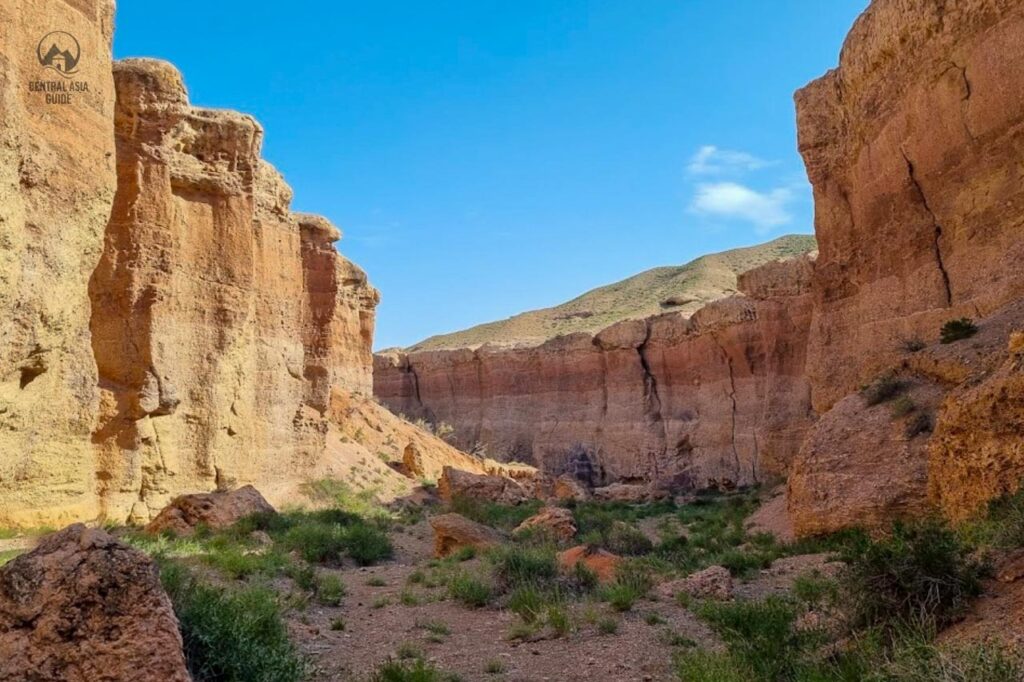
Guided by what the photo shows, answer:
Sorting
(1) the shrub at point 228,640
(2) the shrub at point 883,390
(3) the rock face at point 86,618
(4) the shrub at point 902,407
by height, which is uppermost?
(2) the shrub at point 883,390

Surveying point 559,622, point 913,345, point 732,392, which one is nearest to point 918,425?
point 913,345

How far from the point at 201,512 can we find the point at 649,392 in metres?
25.5

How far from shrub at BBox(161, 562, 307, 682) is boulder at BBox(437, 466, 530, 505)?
1594cm

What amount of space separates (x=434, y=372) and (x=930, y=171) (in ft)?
122

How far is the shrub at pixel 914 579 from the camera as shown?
14.9 ft

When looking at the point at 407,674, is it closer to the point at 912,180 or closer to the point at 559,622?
the point at 559,622

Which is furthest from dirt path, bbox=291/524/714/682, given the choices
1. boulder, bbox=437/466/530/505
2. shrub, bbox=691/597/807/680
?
boulder, bbox=437/466/530/505

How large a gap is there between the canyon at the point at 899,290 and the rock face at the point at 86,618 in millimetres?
7370

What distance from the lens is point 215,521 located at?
43.2ft

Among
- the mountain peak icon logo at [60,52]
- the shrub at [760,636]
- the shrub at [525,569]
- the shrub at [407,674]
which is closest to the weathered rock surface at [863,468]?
the shrub at [760,636]

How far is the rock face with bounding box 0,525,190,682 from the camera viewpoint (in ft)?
12.4

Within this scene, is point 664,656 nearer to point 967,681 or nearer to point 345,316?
point 967,681

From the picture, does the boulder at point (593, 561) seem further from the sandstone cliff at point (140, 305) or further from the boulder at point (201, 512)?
the sandstone cliff at point (140, 305)

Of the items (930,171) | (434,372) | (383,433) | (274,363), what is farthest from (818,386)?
(434,372)
